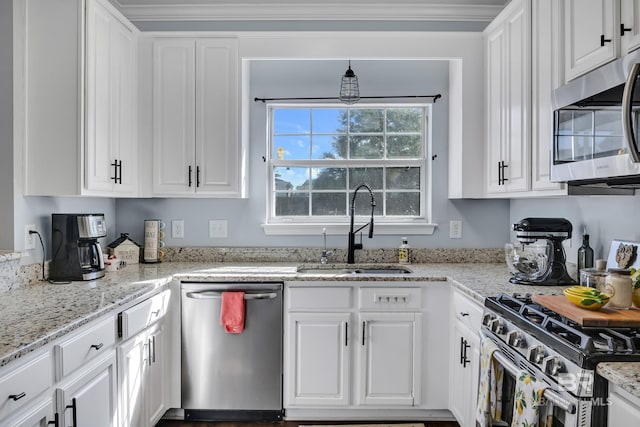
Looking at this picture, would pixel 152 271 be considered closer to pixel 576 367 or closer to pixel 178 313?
pixel 178 313

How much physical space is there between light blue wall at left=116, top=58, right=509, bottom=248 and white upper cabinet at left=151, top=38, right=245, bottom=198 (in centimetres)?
32

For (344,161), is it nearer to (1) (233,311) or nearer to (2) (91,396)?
(1) (233,311)

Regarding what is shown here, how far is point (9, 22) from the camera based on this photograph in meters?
2.06

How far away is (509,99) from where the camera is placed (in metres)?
2.42

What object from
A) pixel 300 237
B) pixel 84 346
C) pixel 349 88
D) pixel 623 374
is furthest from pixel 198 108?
pixel 623 374

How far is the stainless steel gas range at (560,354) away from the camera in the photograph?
1153mm

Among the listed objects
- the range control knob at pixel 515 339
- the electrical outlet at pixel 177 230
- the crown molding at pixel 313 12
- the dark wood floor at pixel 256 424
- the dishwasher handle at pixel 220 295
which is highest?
the crown molding at pixel 313 12

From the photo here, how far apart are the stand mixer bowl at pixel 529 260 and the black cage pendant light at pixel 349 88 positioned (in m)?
1.39

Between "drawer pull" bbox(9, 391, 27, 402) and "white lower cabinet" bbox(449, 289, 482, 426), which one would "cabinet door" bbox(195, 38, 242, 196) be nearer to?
"white lower cabinet" bbox(449, 289, 482, 426)

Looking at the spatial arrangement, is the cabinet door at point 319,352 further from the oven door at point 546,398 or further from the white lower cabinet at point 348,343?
the oven door at point 546,398

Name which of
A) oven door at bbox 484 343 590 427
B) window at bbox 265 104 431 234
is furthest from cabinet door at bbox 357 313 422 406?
window at bbox 265 104 431 234

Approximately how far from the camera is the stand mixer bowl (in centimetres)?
220

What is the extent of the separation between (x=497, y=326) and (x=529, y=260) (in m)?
0.81

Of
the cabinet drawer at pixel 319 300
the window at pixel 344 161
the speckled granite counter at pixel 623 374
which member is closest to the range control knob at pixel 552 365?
the speckled granite counter at pixel 623 374
